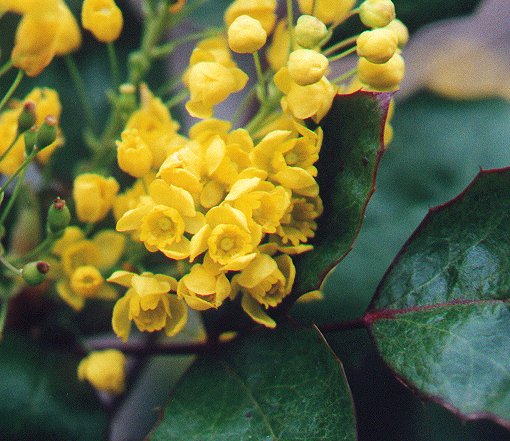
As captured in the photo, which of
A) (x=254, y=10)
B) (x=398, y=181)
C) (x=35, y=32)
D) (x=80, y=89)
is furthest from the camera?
(x=398, y=181)

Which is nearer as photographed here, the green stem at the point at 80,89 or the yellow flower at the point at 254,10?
the yellow flower at the point at 254,10

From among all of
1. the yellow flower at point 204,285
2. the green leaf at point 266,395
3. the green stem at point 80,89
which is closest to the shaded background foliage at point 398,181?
the green stem at point 80,89

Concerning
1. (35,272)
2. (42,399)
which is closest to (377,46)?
(35,272)

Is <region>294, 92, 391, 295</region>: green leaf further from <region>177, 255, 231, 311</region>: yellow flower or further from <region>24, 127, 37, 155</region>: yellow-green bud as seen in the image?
<region>24, 127, 37, 155</region>: yellow-green bud

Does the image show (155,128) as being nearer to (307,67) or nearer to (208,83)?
(208,83)

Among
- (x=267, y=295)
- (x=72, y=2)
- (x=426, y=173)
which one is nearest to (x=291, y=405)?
(x=267, y=295)

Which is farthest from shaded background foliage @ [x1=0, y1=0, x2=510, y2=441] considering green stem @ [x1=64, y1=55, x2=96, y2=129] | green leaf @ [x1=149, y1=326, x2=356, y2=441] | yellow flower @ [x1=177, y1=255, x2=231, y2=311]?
yellow flower @ [x1=177, y1=255, x2=231, y2=311]

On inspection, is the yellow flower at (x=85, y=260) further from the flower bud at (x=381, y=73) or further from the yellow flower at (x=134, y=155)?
the flower bud at (x=381, y=73)
